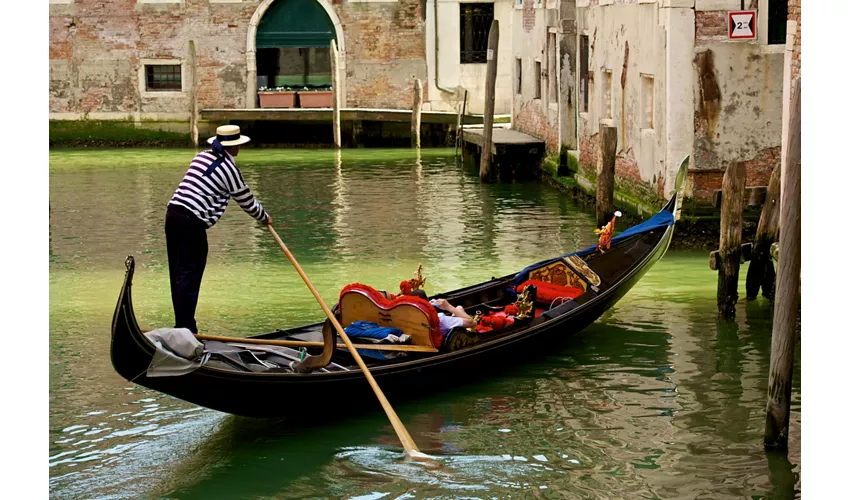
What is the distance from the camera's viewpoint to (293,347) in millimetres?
4887

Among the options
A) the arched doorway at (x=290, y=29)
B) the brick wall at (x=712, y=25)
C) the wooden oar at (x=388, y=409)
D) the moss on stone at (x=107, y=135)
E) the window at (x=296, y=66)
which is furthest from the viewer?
the window at (x=296, y=66)

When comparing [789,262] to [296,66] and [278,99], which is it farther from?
[296,66]

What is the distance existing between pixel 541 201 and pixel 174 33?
7.95 m

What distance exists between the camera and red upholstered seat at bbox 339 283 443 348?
4910 millimetres

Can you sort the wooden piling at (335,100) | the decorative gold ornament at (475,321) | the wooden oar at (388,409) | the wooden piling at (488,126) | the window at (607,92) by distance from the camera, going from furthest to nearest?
the wooden piling at (335,100) < the wooden piling at (488,126) < the window at (607,92) < the decorative gold ornament at (475,321) < the wooden oar at (388,409)

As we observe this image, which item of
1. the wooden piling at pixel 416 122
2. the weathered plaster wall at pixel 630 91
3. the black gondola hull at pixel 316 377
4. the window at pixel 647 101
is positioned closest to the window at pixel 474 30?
the wooden piling at pixel 416 122

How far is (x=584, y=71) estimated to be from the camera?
36.1 feet

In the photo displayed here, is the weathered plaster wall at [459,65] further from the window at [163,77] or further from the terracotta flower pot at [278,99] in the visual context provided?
the window at [163,77]

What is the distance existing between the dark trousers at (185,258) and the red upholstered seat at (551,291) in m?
1.59

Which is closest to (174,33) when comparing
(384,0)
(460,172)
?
(384,0)

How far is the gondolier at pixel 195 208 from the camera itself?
493 centimetres

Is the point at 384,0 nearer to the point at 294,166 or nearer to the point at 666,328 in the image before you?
the point at 294,166

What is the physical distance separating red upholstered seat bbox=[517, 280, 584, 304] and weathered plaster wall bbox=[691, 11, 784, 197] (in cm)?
214

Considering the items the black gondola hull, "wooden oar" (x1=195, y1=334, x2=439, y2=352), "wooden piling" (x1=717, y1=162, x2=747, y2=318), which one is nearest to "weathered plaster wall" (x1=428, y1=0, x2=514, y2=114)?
"wooden piling" (x1=717, y1=162, x2=747, y2=318)
